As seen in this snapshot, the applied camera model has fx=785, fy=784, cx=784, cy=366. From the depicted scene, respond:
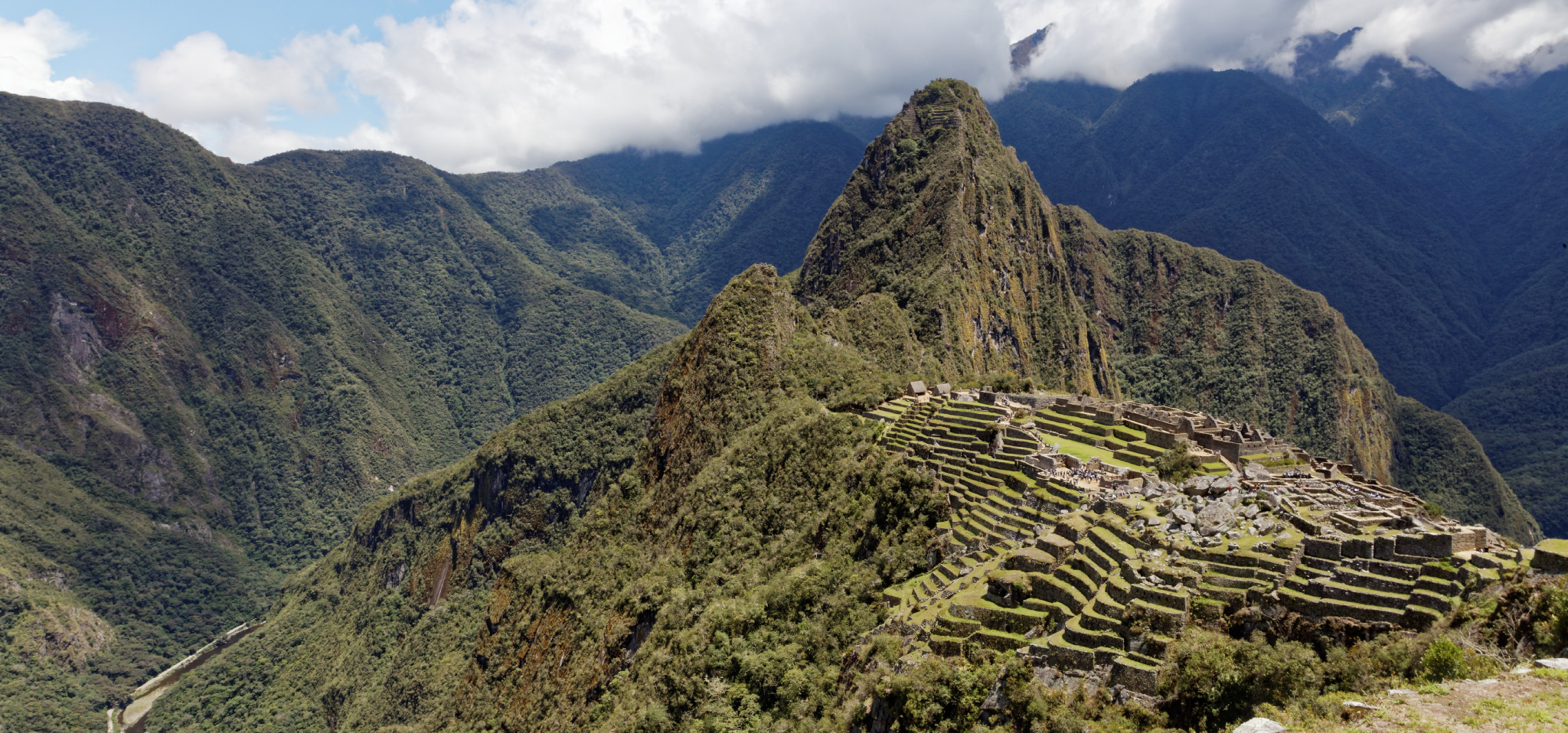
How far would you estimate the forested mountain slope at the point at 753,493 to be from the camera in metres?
39.1

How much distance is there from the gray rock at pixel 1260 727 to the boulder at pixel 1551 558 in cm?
780

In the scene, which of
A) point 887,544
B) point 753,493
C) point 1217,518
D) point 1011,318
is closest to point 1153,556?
point 1217,518

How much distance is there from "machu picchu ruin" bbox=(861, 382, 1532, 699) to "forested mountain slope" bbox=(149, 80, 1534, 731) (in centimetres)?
275

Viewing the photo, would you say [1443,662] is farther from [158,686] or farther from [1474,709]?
[158,686]

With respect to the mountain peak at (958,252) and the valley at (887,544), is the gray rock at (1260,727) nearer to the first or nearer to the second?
the valley at (887,544)

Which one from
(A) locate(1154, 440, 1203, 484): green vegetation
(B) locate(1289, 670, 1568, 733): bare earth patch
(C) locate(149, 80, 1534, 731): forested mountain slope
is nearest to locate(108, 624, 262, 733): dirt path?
(C) locate(149, 80, 1534, 731): forested mountain slope

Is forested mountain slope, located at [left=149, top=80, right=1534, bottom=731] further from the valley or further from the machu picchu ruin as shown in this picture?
the machu picchu ruin

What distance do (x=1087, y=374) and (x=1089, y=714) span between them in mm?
145155

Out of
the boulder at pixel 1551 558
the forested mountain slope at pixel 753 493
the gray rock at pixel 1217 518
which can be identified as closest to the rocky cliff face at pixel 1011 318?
the forested mountain slope at pixel 753 493

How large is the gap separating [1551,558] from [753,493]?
42.9 m

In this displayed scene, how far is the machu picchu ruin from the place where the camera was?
19.4 metres

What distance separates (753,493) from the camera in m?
55.6

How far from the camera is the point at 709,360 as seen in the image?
3118 inches

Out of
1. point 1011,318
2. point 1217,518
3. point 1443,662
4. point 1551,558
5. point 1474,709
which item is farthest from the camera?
Answer: point 1011,318
